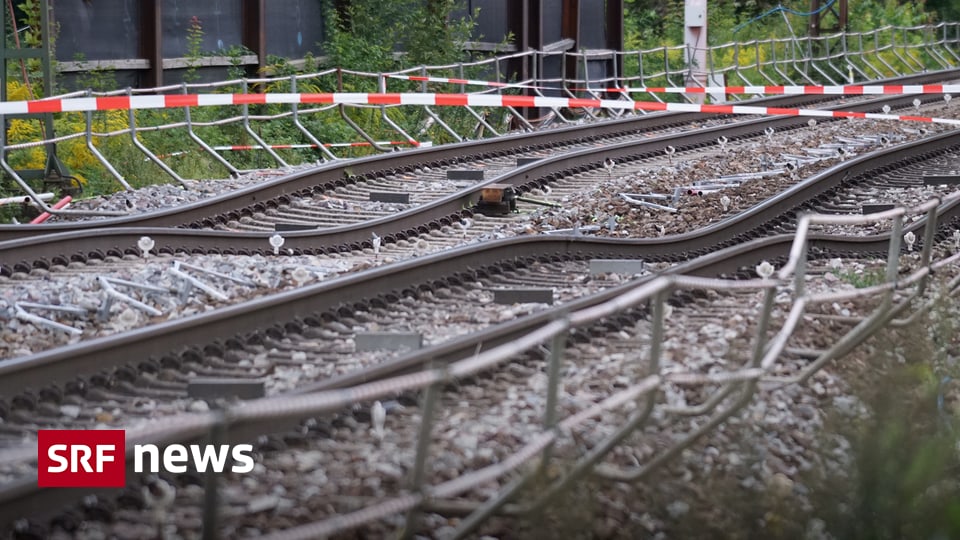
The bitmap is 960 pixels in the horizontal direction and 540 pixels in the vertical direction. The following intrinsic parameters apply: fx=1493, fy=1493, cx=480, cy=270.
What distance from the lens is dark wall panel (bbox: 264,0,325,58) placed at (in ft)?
70.9

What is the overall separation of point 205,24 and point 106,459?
15842mm

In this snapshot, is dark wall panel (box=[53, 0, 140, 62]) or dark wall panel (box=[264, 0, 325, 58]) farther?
dark wall panel (box=[264, 0, 325, 58])

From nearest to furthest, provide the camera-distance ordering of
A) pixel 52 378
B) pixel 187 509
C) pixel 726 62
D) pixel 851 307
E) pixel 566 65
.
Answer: pixel 187 509 < pixel 52 378 < pixel 851 307 < pixel 566 65 < pixel 726 62

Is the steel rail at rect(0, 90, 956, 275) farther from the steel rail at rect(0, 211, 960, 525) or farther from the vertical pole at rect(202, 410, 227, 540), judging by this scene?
the vertical pole at rect(202, 410, 227, 540)

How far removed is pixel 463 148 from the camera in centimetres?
1633

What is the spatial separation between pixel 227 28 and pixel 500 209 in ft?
29.2

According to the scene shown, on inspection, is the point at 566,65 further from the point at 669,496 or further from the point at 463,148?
the point at 669,496

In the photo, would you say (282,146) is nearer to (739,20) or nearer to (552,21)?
(552,21)

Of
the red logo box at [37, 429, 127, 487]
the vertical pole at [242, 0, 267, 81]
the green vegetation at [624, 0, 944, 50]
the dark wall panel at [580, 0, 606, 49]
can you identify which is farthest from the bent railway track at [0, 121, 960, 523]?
the green vegetation at [624, 0, 944, 50]

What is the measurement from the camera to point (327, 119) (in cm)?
1938

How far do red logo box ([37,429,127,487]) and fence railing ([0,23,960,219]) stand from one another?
669cm

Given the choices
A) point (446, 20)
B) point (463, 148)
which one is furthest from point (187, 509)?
point (446, 20)

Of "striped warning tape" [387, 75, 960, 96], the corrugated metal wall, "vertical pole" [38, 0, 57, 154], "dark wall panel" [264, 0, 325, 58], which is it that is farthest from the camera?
"striped warning tape" [387, 75, 960, 96]

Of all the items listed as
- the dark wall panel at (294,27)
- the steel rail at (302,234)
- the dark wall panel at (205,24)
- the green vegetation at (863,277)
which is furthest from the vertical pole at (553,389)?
the dark wall panel at (294,27)
